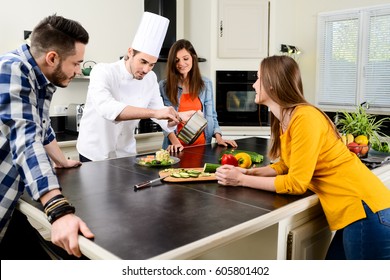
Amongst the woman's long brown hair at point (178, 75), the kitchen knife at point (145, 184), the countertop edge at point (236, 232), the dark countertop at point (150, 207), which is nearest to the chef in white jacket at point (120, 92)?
the woman's long brown hair at point (178, 75)

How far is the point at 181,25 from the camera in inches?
183

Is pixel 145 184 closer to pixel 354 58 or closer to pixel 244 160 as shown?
pixel 244 160

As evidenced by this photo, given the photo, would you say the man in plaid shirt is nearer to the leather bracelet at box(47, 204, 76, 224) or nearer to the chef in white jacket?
the leather bracelet at box(47, 204, 76, 224)

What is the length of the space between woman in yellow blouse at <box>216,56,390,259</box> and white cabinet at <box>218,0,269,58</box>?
301 cm

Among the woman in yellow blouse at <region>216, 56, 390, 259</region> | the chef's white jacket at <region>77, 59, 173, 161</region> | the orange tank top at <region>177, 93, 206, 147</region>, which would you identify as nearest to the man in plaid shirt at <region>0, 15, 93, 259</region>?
the woman in yellow blouse at <region>216, 56, 390, 259</region>

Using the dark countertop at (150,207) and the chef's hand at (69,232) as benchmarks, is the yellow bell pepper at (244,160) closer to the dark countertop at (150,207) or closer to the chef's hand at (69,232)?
the dark countertop at (150,207)

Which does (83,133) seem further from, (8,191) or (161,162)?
(8,191)

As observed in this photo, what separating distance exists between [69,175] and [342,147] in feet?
3.92

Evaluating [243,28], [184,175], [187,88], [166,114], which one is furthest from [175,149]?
[243,28]

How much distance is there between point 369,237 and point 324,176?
275 mm

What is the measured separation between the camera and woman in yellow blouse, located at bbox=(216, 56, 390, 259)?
4.72 ft

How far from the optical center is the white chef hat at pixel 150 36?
8.03 feet
